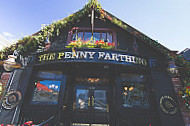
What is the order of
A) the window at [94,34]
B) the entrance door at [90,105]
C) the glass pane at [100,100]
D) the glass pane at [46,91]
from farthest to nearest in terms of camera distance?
the window at [94,34], the glass pane at [100,100], the entrance door at [90,105], the glass pane at [46,91]

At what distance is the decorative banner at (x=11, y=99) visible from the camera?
392 centimetres

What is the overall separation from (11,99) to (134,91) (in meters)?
5.85

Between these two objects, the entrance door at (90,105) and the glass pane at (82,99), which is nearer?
the entrance door at (90,105)

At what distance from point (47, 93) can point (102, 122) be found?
325cm

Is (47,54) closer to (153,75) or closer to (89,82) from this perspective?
(89,82)

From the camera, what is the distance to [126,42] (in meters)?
5.89

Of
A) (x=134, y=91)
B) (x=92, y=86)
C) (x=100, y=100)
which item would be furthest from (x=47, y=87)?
(x=134, y=91)

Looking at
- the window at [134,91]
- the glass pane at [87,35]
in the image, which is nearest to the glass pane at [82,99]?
the window at [134,91]

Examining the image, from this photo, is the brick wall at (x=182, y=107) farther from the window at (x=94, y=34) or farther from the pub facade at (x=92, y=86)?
the window at (x=94, y=34)

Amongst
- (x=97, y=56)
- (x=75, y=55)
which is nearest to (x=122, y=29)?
(x=97, y=56)

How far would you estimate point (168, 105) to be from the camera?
4023mm

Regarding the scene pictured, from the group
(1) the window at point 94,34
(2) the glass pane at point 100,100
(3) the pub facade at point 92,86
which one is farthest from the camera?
(1) the window at point 94,34

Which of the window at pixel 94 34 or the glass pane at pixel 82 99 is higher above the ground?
the window at pixel 94 34

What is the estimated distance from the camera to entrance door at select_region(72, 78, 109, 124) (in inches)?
187
